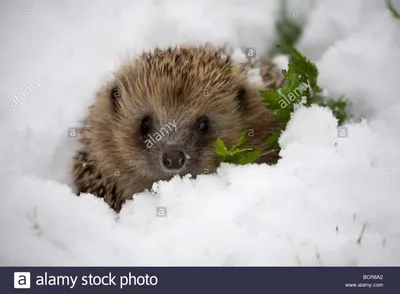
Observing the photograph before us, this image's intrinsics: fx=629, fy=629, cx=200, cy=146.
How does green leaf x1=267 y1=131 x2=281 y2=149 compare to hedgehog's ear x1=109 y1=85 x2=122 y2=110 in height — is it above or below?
below

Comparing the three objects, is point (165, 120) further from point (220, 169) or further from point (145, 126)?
point (220, 169)

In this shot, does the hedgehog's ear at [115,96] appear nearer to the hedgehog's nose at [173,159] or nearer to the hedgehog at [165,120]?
the hedgehog at [165,120]

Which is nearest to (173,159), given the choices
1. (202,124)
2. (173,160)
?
(173,160)

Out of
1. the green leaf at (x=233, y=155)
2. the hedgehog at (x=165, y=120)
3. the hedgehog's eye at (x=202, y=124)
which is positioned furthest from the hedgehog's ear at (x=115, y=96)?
the green leaf at (x=233, y=155)

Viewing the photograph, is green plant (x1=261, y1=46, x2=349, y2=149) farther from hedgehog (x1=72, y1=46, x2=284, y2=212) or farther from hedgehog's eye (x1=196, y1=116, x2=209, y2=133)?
hedgehog's eye (x1=196, y1=116, x2=209, y2=133)
